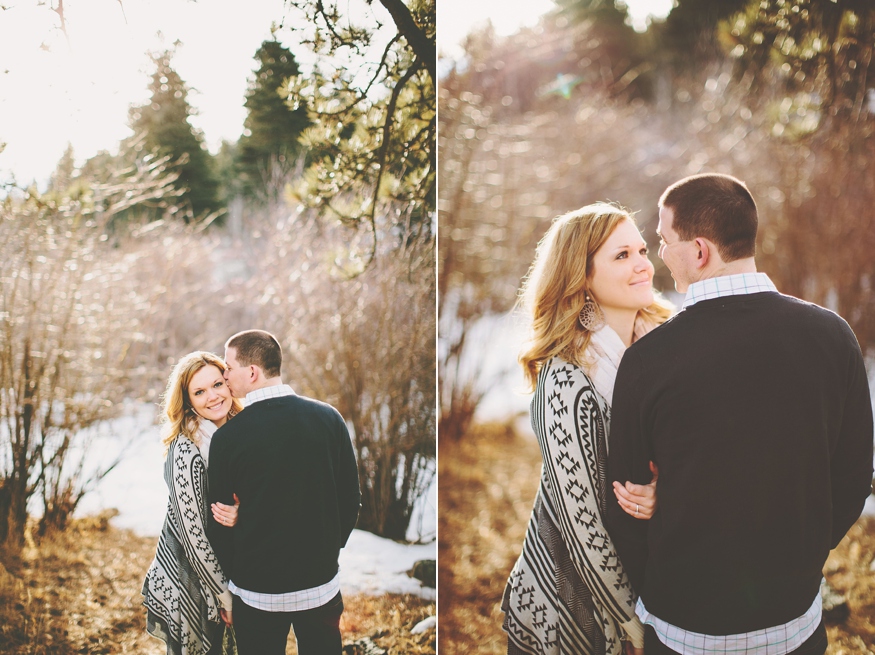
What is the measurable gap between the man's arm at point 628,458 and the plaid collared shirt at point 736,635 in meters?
0.15

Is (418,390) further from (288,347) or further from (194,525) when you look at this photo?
(194,525)

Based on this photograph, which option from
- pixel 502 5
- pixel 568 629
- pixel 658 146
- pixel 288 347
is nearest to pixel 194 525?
pixel 288 347

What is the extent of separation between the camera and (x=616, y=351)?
5.57 ft

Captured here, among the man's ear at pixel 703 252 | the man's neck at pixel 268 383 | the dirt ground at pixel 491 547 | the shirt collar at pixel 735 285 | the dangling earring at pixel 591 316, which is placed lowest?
the dirt ground at pixel 491 547

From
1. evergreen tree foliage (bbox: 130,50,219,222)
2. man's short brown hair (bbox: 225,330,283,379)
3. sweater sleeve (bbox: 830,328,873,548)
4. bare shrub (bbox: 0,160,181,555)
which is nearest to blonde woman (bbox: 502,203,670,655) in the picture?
sweater sleeve (bbox: 830,328,873,548)

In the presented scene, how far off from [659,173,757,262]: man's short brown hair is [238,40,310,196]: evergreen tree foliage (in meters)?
1.46

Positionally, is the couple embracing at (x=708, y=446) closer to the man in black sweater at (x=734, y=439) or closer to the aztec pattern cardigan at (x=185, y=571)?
the man in black sweater at (x=734, y=439)

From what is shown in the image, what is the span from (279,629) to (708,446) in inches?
60.8

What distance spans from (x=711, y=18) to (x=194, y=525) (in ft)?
11.7

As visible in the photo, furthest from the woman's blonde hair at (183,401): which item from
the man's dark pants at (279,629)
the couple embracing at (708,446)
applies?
the couple embracing at (708,446)

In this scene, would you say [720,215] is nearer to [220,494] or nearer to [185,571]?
[220,494]

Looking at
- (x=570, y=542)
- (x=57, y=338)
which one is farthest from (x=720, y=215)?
(x=57, y=338)

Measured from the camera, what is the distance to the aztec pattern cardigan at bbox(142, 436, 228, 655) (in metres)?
2.03

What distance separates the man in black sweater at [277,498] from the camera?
6.40ft
